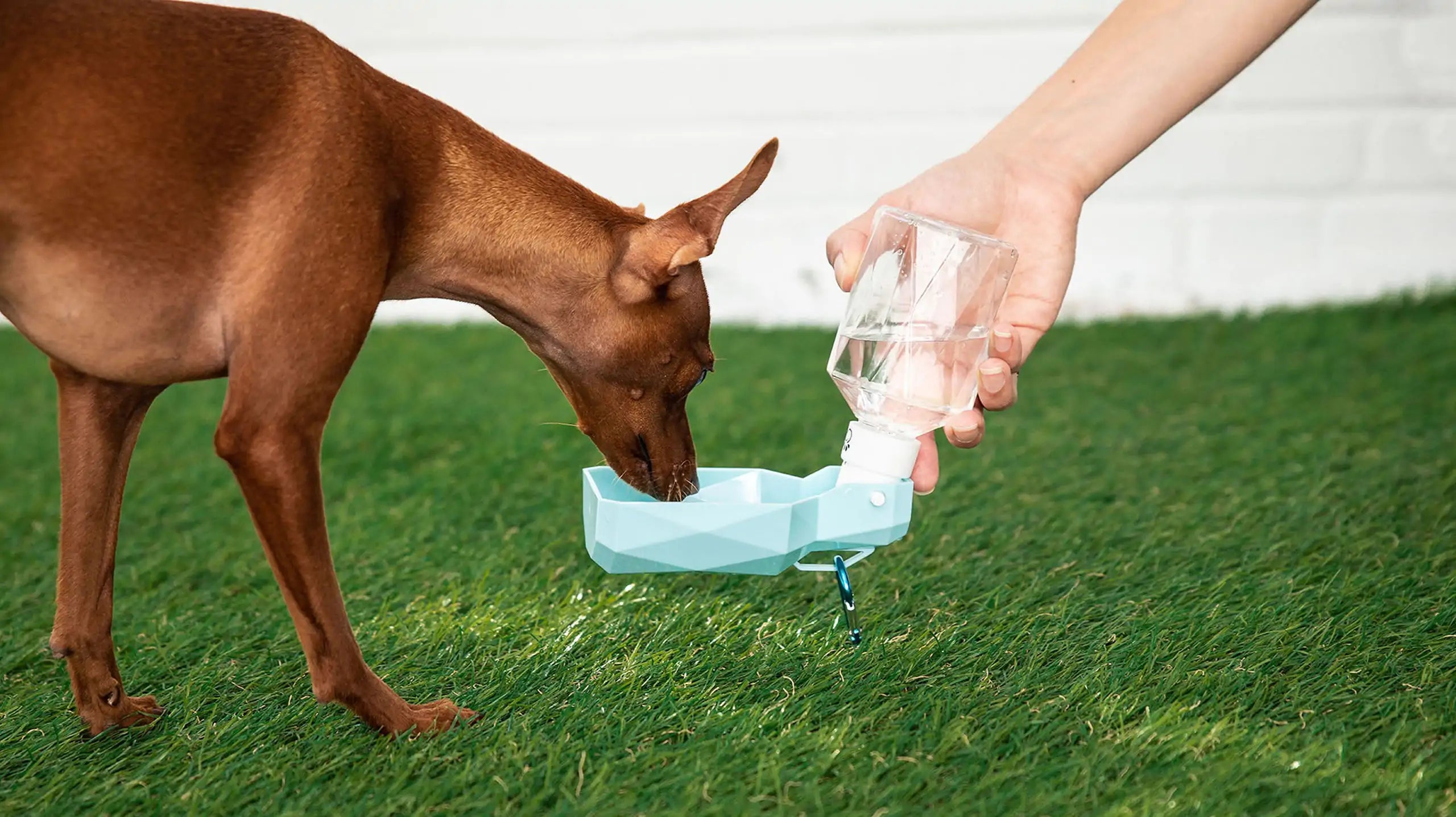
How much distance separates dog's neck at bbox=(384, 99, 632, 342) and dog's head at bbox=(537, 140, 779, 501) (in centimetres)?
4

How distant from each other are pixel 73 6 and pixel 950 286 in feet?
4.00

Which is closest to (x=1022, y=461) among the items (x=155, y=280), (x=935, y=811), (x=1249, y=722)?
(x=1249, y=722)

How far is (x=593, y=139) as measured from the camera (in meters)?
5.02

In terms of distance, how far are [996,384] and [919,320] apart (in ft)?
0.53

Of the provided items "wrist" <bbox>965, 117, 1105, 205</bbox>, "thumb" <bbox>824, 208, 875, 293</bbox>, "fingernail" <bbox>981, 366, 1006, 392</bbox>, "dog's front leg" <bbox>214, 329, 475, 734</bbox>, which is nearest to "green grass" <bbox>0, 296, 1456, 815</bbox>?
"dog's front leg" <bbox>214, 329, 475, 734</bbox>

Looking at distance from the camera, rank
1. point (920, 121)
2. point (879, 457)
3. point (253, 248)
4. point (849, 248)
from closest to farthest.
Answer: point (253, 248)
point (879, 457)
point (849, 248)
point (920, 121)

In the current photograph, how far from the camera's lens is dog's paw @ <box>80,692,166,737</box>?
1.71 meters

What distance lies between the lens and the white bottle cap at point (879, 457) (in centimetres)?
182

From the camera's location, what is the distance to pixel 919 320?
1982 millimetres

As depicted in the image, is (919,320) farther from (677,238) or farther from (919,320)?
(677,238)

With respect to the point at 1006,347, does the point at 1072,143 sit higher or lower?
higher

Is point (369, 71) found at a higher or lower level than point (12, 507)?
higher

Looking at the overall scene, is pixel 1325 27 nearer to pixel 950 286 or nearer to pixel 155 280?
pixel 950 286

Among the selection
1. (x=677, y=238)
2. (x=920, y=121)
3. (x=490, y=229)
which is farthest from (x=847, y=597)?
(x=920, y=121)
